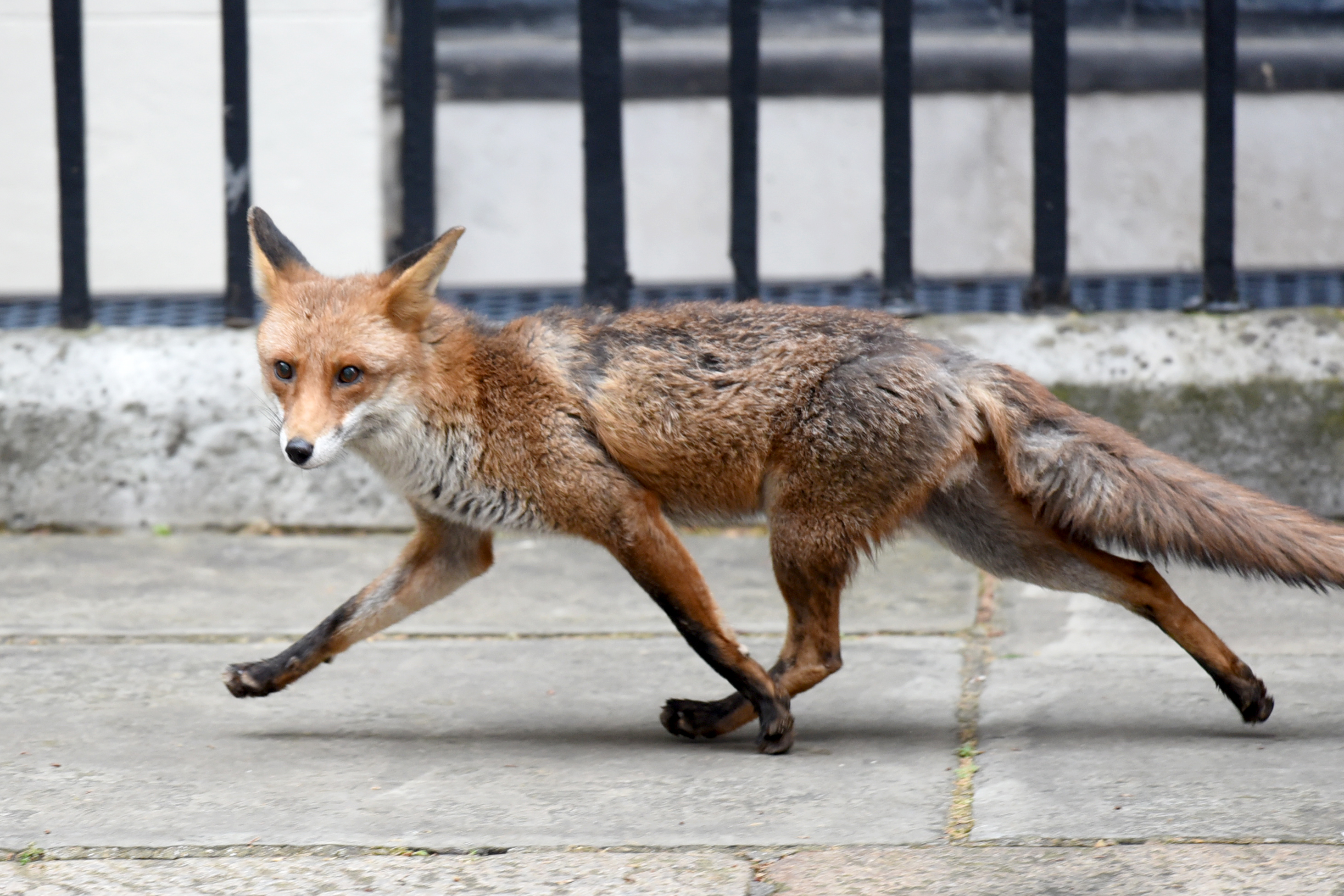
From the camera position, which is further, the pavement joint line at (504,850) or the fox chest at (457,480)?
the fox chest at (457,480)

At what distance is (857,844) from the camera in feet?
10.2

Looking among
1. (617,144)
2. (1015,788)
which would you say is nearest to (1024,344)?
(617,144)

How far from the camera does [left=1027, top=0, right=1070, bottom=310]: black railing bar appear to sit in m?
5.97

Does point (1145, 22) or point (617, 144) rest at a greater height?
point (1145, 22)

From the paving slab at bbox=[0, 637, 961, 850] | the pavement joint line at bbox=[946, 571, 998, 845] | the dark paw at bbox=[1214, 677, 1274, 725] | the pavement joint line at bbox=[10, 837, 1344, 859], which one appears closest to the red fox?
the dark paw at bbox=[1214, 677, 1274, 725]

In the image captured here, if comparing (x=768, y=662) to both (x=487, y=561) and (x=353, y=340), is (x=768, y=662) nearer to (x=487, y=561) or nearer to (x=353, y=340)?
(x=487, y=561)

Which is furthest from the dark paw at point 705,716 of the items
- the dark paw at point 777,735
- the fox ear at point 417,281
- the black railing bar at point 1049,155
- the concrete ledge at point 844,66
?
the concrete ledge at point 844,66

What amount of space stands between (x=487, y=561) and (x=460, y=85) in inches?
158

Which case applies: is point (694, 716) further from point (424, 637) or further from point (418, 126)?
point (418, 126)

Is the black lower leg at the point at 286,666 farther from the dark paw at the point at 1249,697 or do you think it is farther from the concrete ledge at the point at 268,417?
the dark paw at the point at 1249,697

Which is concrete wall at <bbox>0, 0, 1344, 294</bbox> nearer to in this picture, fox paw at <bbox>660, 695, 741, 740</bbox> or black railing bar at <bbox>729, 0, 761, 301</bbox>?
black railing bar at <bbox>729, 0, 761, 301</bbox>

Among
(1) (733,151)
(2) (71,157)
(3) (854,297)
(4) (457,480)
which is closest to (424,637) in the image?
(4) (457,480)

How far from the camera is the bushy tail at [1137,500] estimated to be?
12.1 ft

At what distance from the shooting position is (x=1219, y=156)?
19.7ft
